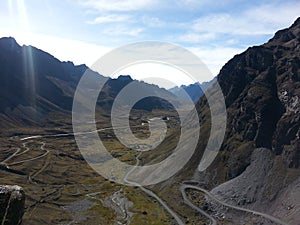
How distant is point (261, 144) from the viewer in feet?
502

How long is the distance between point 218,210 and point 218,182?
69.3 ft

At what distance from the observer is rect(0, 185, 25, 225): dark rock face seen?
31359 millimetres

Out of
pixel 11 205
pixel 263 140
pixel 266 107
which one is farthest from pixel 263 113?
pixel 11 205

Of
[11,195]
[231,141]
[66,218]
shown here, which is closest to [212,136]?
[231,141]

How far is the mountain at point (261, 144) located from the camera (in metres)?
127

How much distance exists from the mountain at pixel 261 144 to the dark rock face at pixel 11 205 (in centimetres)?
9678

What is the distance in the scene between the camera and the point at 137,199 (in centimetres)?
15238

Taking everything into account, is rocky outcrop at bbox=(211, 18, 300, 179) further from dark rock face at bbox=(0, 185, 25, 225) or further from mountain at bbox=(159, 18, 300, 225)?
dark rock face at bbox=(0, 185, 25, 225)

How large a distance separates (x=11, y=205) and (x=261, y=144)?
134499 mm

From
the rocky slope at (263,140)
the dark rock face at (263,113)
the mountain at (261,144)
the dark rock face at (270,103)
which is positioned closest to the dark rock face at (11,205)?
the rocky slope at (263,140)

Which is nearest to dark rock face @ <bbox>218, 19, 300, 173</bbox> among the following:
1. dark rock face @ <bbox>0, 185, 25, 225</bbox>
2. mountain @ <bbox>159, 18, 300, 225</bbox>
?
mountain @ <bbox>159, 18, 300, 225</bbox>

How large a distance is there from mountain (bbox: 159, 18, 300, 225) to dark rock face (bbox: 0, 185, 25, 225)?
96776 millimetres

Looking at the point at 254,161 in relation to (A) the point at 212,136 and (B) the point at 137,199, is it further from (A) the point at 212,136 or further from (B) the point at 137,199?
(B) the point at 137,199

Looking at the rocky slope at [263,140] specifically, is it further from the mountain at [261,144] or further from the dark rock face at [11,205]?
the dark rock face at [11,205]
